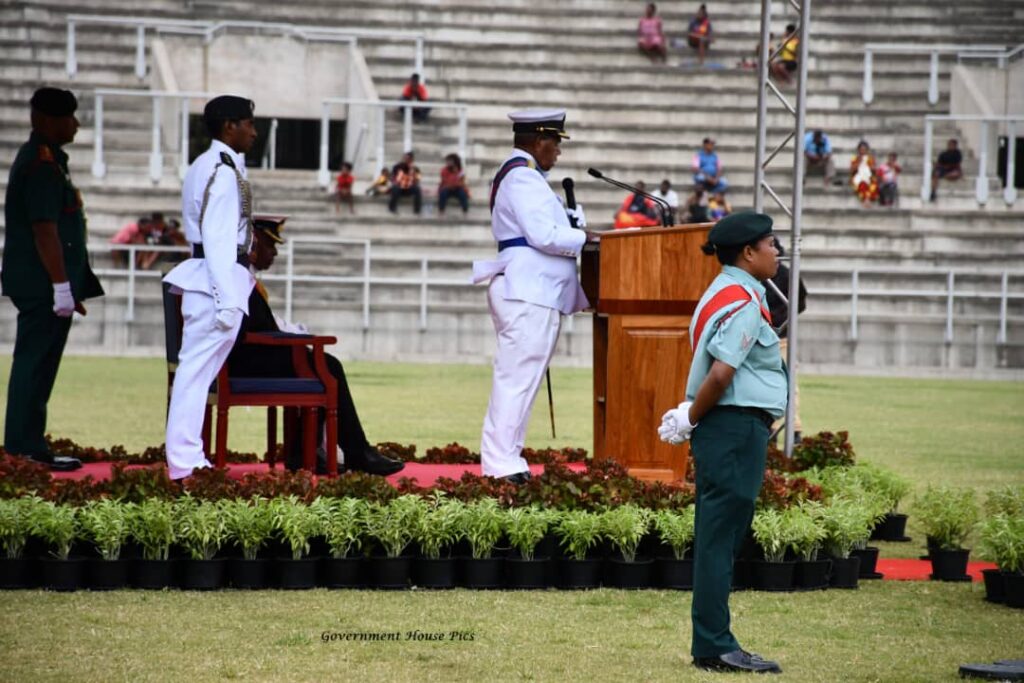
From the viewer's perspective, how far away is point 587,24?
33.6m

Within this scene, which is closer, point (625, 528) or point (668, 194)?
point (625, 528)

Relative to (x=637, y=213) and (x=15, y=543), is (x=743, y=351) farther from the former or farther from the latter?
(x=637, y=213)

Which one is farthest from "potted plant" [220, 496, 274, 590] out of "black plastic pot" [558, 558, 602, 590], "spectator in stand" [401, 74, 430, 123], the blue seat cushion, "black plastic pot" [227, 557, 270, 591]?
"spectator in stand" [401, 74, 430, 123]

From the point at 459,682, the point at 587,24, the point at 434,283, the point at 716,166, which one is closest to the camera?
the point at 459,682

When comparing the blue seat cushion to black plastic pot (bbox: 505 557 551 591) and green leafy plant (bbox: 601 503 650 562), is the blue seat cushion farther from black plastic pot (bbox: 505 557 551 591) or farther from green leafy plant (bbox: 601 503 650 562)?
green leafy plant (bbox: 601 503 650 562)

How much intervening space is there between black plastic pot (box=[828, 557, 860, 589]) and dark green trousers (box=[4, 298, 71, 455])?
14.3ft

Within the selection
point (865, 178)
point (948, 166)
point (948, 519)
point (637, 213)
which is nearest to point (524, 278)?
point (948, 519)

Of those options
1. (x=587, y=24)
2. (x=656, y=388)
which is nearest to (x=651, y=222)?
(x=587, y=24)

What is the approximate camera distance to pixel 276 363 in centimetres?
898

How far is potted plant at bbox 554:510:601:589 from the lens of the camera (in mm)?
7863

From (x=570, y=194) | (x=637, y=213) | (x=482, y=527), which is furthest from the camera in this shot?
(x=637, y=213)

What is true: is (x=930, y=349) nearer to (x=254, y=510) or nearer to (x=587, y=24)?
(x=587, y=24)

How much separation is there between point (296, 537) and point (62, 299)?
257 cm

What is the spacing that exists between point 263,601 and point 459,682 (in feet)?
5.57
